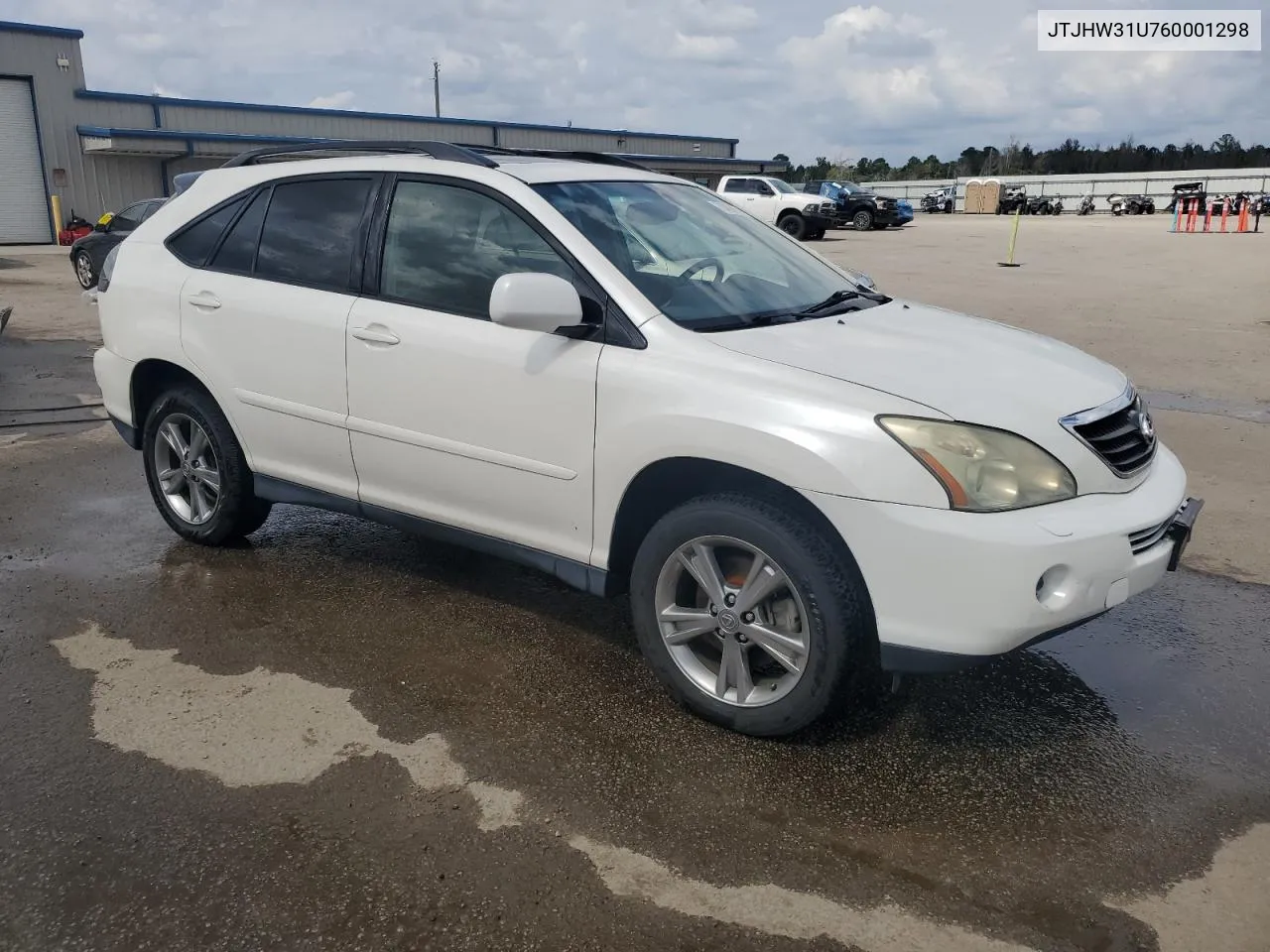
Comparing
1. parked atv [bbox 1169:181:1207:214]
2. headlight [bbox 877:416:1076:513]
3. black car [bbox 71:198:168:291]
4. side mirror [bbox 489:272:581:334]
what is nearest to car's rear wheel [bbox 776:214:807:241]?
black car [bbox 71:198:168:291]

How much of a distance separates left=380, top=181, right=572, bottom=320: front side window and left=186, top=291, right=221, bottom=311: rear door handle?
972mm

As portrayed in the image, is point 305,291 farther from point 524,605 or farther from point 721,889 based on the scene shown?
point 721,889

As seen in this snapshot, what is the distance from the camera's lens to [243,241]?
451 cm

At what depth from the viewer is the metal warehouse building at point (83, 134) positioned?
31297 millimetres

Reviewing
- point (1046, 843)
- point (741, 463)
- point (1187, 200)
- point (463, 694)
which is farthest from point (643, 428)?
point (1187, 200)

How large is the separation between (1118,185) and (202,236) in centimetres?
8030

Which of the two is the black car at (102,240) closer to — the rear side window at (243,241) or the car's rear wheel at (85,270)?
the car's rear wheel at (85,270)

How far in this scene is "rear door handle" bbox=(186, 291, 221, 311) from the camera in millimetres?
4476

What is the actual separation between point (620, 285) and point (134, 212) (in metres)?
15.2

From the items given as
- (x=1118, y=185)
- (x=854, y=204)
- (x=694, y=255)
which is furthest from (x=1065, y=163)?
(x=694, y=255)

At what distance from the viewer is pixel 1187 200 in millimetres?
45250

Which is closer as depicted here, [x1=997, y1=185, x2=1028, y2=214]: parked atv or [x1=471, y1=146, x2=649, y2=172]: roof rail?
[x1=471, y1=146, x2=649, y2=172]: roof rail

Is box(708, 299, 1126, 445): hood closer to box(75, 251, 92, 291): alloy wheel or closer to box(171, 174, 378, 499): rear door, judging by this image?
box(171, 174, 378, 499): rear door

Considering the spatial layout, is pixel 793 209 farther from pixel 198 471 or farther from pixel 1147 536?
pixel 1147 536
